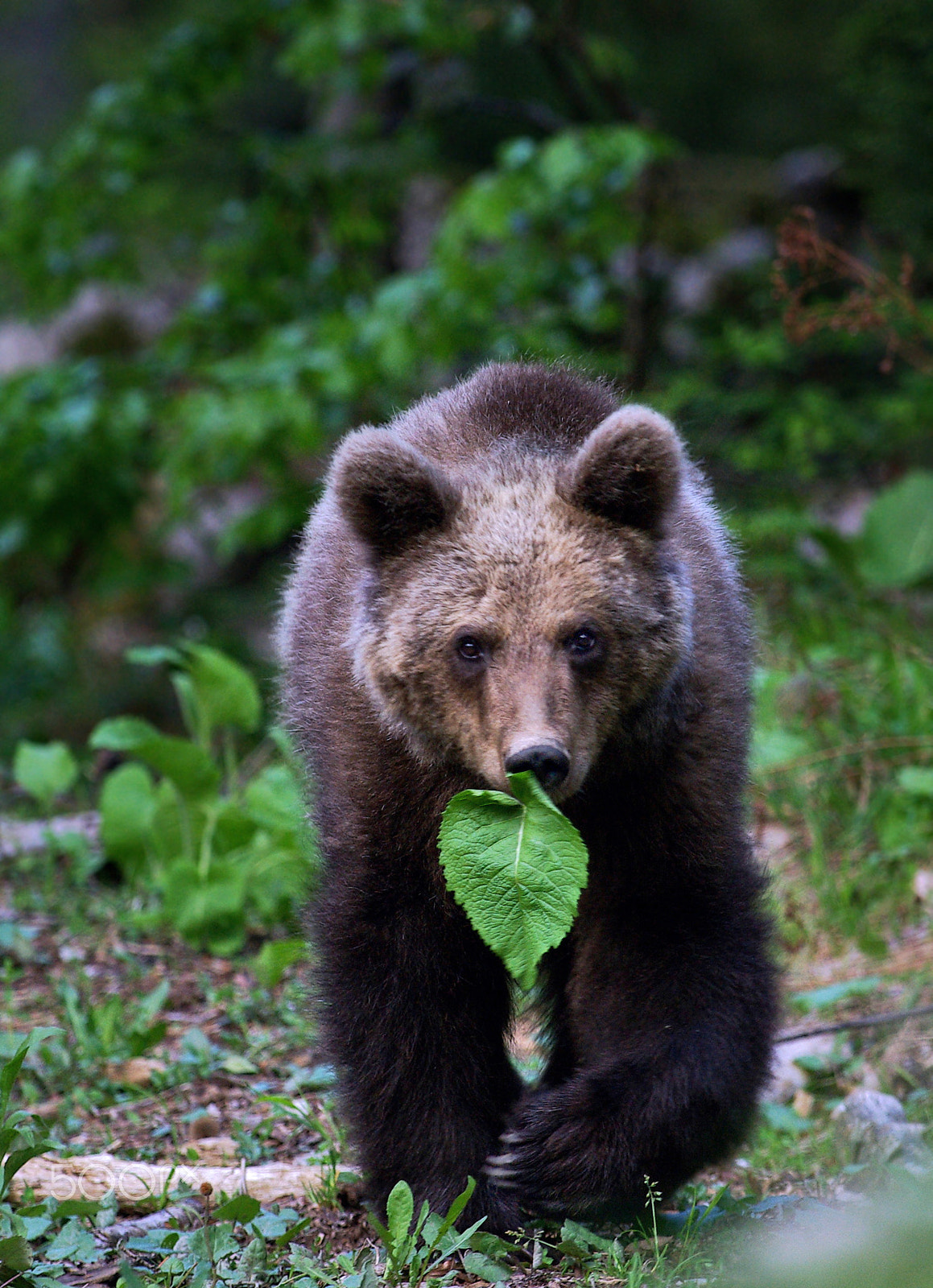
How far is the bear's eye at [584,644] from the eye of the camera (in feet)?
9.39

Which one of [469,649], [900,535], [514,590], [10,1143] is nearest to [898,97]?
[900,535]

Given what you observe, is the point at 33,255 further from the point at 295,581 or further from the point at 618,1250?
the point at 618,1250

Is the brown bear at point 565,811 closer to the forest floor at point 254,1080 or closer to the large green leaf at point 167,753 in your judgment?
the forest floor at point 254,1080

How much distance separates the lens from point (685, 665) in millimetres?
3082

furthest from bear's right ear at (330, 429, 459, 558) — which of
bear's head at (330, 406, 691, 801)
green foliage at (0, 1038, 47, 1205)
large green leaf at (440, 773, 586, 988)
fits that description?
green foliage at (0, 1038, 47, 1205)

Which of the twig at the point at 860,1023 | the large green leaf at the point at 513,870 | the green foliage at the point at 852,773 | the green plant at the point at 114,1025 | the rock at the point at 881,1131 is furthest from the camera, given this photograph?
the green foliage at the point at 852,773

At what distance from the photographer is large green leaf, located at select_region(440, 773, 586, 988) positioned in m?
2.81

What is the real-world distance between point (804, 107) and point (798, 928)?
11.5m

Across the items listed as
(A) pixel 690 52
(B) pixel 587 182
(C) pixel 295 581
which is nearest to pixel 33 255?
(B) pixel 587 182

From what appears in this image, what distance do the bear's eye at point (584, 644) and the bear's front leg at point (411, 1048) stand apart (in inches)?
25.9

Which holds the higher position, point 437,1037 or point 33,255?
point 33,255

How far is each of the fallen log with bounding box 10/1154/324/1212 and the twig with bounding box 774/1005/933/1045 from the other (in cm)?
128

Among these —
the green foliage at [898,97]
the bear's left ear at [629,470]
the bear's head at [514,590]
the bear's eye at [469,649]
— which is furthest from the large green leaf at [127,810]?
the green foliage at [898,97]

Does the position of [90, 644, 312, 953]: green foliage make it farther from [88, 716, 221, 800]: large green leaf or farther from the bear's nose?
the bear's nose
